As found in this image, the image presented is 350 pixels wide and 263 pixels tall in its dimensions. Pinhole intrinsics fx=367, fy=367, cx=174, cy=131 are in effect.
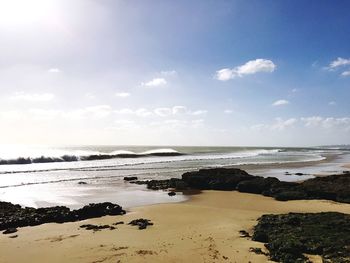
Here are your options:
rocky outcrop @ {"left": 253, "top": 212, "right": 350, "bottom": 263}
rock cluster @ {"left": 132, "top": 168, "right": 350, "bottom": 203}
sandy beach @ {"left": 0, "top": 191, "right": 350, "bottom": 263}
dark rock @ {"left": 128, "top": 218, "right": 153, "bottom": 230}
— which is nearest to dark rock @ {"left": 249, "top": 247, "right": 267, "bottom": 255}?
sandy beach @ {"left": 0, "top": 191, "right": 350, "bottom": 263}

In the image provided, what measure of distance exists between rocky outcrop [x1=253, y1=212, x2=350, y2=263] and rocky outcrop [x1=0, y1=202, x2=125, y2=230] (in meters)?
8.40

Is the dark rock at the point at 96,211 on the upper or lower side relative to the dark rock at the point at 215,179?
lower

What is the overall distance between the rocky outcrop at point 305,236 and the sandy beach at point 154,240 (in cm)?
50

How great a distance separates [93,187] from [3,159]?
4949cm

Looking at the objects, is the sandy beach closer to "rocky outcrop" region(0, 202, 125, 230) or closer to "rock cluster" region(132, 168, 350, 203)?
"rocky outcrop" region(0, 202, 125, 230)

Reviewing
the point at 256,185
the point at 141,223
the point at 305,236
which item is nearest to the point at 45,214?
the point at 141,223

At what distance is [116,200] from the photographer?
961 inches

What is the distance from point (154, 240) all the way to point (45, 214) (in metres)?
7.11

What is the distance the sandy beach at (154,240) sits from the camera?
1190 cm

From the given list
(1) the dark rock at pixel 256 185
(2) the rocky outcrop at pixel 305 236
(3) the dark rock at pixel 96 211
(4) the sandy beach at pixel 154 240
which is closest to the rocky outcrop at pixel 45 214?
(3) the dark rock at pixel 96 211

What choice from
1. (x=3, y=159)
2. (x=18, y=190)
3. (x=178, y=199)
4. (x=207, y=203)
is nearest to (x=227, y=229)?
(x=207, y=203)

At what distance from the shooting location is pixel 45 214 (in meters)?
18.0

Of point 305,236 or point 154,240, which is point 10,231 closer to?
point 154,240

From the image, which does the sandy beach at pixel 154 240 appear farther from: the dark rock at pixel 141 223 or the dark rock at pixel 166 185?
the dark rock at pixel 166 185
